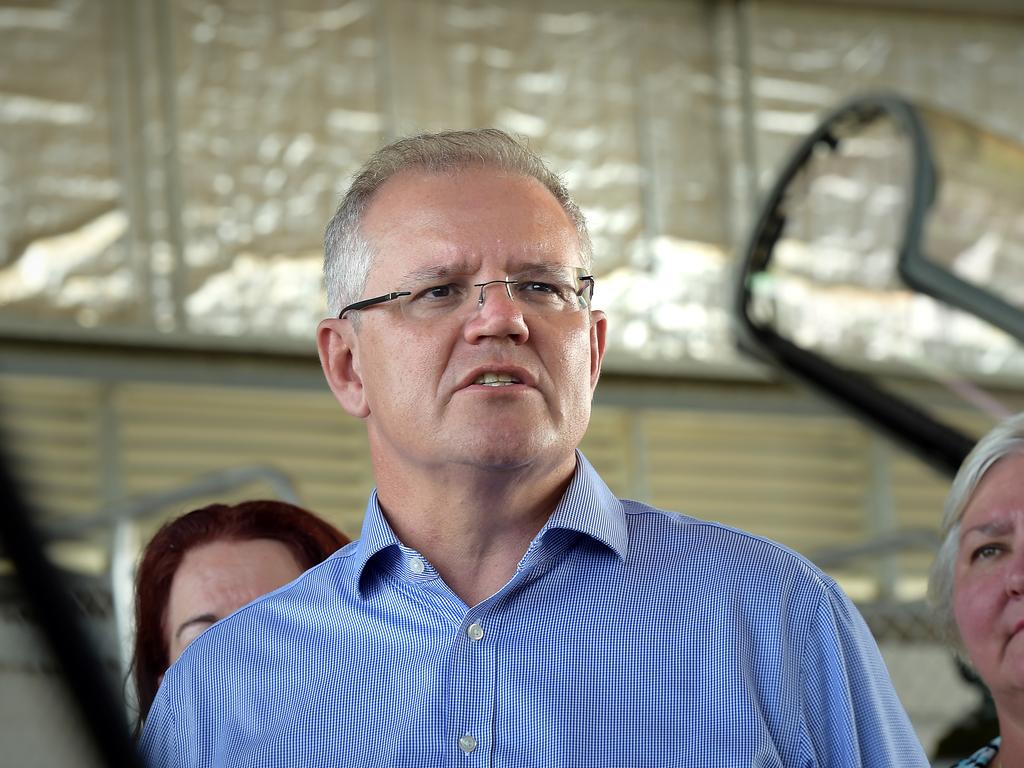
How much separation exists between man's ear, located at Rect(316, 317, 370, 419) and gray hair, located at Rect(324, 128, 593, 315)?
31 mm

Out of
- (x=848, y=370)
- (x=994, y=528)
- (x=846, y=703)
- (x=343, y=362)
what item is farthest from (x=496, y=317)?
(x=848, y=370)

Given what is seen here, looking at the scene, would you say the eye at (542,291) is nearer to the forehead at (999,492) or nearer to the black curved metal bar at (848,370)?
the forehead at (999,492)

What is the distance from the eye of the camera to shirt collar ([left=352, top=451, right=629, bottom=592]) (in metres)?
2.04

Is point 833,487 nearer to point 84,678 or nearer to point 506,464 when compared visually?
point 506,464

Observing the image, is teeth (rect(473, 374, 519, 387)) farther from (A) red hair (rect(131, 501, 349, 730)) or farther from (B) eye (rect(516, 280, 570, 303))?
(A) red hair (rect(131, 501, 349, 730))

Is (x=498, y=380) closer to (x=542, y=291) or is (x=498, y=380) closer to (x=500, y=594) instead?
(x=542, y=291)

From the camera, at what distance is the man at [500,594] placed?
6.26ft

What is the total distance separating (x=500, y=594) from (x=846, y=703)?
0.44 metres

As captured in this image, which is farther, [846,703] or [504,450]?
[504,450]

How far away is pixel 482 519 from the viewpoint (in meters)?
2.12

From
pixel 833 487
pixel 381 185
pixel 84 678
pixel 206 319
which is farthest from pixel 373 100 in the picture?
pixel 84 678

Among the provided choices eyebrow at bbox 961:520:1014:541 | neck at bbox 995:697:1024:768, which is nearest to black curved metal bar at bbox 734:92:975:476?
eyebrow at bbox 961:520:1014:541

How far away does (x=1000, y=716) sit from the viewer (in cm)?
241

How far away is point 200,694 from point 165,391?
8.55 m
